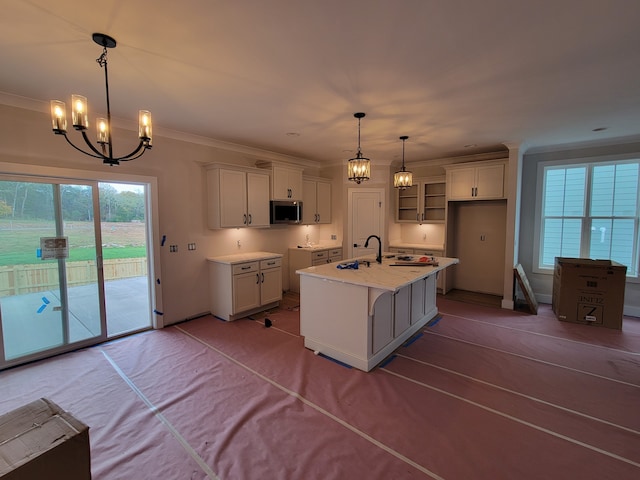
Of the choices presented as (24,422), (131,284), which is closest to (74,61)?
(24,422)

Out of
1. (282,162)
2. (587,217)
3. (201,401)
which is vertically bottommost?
(201,401)

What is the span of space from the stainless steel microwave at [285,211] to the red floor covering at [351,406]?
216cm

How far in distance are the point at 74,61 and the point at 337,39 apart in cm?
200

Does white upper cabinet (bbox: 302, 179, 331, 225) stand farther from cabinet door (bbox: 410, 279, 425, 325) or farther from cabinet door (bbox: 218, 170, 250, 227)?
cabinet door (bbox: 410, 279, 425, 325)

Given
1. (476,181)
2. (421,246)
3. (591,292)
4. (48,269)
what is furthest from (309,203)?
(591,292)

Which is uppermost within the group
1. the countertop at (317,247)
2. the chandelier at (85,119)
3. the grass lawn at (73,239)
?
the chandelier at (85,119)

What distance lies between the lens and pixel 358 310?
3025 millimetres

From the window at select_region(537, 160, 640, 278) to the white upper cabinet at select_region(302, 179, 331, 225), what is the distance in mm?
3858

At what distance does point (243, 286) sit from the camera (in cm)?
446

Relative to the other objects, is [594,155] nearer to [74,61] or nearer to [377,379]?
[377,379]

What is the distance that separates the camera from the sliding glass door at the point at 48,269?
306 centimetres

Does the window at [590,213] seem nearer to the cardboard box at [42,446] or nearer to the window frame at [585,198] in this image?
the window frame at [585,198]

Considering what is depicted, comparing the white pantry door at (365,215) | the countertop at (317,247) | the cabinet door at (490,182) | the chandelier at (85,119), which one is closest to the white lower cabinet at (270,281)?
the countertop at (317,247)

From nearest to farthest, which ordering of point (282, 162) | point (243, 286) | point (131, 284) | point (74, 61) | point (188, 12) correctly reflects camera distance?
1. point (188, 12)
2. point (74, 61)
3. point (243, 286)
4. point (282, 162)
5. point (131, 284)
